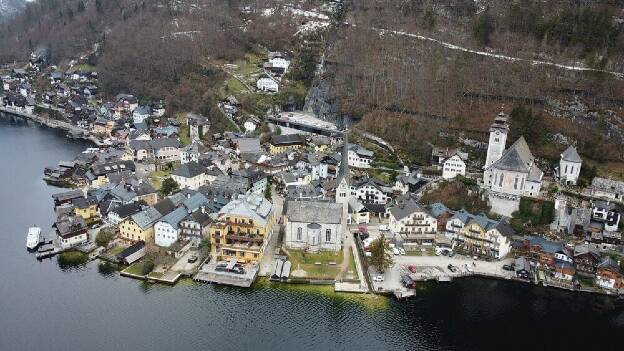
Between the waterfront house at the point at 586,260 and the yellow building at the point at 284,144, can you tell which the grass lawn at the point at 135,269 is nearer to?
the yellow building at the point at 284,144

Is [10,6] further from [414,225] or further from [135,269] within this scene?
[414,225]

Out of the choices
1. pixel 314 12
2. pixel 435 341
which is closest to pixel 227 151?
pixel 435 341

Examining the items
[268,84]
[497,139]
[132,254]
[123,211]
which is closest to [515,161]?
[497,139]

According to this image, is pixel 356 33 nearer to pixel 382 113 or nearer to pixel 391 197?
pixel 382 113

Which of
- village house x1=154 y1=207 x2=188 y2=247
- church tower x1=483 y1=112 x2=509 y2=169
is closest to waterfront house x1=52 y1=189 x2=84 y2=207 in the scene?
village house x1=154 y1=207 x2=188 y2=247

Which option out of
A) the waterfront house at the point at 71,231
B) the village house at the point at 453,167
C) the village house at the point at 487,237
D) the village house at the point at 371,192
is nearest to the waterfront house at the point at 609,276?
the village house at the point at 487,237

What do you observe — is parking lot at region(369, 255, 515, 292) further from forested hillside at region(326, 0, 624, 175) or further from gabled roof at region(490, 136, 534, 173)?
forested hillside at region(326, 0, 624, 175)
